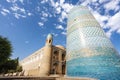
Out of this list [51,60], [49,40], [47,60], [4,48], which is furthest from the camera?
[49,40]

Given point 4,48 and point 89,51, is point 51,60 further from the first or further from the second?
point 89,51

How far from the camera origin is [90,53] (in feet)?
52.1

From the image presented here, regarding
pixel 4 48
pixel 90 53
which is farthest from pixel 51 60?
pixel 90 53

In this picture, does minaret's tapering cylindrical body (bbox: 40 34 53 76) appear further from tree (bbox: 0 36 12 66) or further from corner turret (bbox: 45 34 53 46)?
tree (bbox: 0 36 12 66)

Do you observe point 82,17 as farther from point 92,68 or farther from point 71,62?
point 92,68

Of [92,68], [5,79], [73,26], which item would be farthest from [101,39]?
[5,79]

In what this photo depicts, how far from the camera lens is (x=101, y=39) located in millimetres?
16875

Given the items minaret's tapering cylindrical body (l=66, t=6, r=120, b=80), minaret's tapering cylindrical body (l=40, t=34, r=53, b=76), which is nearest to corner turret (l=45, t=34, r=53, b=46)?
minaret's tapering cylindrical body (l=40, t=34, r=53, b=76)

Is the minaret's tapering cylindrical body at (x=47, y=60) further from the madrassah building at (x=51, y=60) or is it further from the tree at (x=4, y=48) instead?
the tree at (x=4, y=48)

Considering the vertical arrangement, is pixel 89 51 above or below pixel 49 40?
below

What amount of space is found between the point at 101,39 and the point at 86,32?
2.23 meters

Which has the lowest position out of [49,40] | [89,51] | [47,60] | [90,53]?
[90,53]

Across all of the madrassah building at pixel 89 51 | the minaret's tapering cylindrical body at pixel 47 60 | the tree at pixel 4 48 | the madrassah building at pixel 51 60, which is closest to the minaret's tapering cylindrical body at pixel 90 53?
the madrassah building at pixel 89 51

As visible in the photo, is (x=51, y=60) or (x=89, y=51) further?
(x=51, y=60)
